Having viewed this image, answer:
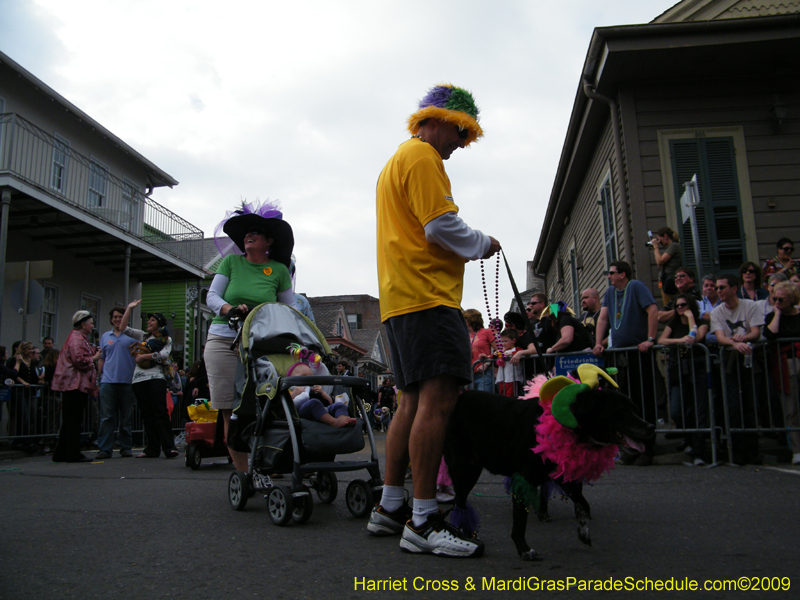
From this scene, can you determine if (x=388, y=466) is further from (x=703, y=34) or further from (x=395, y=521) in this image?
(x=703, y=34)

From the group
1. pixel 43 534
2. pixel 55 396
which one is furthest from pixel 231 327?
pixel 55 396

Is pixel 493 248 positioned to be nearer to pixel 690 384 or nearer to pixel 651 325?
pixel 651 325

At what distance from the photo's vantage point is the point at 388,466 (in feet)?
10.5

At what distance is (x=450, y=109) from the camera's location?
333 centimetres

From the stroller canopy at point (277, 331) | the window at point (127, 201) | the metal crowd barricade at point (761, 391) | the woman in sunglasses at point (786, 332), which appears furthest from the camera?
the window at point (127, 201)

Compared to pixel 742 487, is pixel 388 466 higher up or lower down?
higher up

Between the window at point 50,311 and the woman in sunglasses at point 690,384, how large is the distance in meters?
16.9

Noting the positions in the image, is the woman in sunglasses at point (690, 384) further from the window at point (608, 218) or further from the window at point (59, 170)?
the window at point (59, 170)

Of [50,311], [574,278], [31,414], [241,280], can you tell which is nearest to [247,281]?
[241,280]

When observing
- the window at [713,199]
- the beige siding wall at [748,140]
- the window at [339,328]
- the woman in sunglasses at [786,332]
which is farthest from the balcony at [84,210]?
the window at [339,328]

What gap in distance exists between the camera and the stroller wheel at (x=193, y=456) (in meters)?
6.60

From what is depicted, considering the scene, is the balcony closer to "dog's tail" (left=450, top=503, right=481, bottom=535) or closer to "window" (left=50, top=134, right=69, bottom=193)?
"window" (left=50, top=134, right=69, bottom=193)

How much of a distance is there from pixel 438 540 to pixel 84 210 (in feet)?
52.4

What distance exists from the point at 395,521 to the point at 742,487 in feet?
8.70
